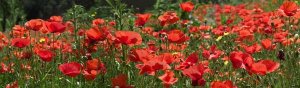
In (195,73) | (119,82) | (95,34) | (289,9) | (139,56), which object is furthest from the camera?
(289,9)

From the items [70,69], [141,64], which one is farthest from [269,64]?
[70,69]

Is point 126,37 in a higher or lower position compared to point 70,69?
higher

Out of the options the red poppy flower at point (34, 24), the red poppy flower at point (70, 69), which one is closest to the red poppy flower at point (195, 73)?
the red poppy flower at point (70, 69)

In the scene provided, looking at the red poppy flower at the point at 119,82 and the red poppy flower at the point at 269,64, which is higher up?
the red poppy flower at the point at 269,64

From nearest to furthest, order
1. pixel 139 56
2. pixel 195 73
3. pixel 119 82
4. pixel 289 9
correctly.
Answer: pixel 195 73 → pixel 119 82 → pixel 139 56 → pixel 289 9

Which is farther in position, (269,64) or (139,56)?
(139,56)

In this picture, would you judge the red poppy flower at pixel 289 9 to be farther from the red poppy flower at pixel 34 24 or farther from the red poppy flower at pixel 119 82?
the red poppy flower at pixel 34 24

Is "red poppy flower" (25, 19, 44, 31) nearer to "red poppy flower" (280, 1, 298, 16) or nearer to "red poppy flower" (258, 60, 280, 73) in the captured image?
"red poppy flower" (280, 1, 298, 16)

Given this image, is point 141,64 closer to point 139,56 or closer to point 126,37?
point 139,56

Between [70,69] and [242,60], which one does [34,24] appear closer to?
[70,69]

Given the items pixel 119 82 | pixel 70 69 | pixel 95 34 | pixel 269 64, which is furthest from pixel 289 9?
pixel 70 69

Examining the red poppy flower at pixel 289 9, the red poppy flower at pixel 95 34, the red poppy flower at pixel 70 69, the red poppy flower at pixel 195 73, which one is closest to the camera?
the red poppy flower at pixel 195 73

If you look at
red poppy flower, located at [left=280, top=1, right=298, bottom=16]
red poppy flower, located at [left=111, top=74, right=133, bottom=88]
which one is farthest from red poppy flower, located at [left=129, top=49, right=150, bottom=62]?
red poppy flower, located at [left=280, top=1, right=298, bottom=16]

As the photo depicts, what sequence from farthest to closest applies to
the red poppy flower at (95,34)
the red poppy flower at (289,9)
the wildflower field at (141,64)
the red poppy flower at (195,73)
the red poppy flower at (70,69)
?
the red poppy flower at (289,9) → the red poppy flower at (95,34) → the red poppy flower at (70,69) → the wildflower field at (141,64) → the red poppy flower at (195,73)
